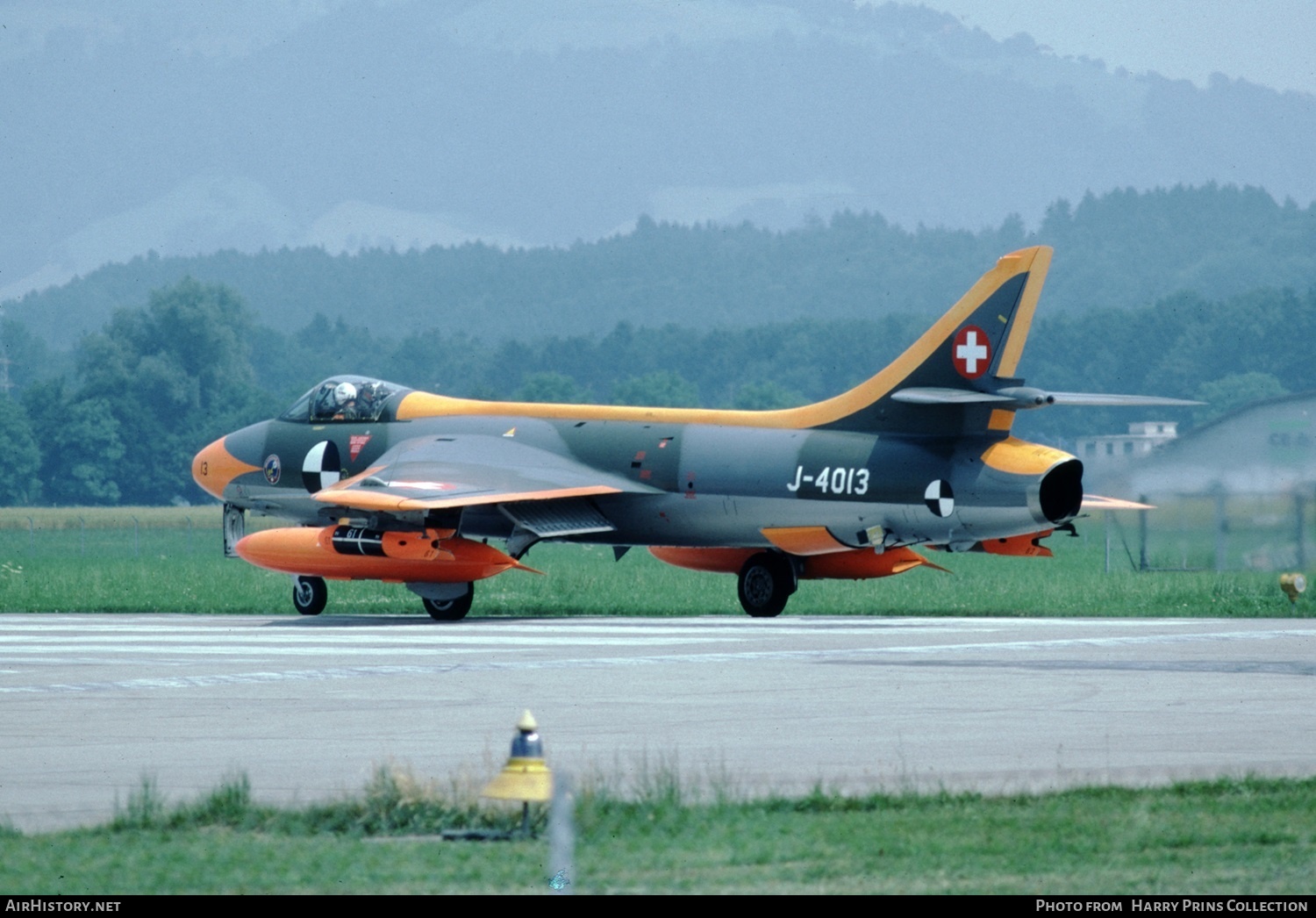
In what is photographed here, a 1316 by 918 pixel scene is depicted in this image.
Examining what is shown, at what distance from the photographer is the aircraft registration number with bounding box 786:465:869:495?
2814 cm

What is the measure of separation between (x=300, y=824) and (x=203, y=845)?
2.08 ft

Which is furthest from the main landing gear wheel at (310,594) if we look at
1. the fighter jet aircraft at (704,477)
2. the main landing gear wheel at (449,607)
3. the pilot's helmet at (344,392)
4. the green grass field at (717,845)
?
the green grass field at (717,845)

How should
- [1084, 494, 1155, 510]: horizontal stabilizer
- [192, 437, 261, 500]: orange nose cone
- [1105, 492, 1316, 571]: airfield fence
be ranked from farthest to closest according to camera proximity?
1. [192, 437, 261, 500]: orange nose cone
2. [1084, 494, 1155, 510]: horizontal stabilizer
3. [1105, 492, 1316, 571]: airfield fence

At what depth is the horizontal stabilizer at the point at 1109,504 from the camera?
29047 mm

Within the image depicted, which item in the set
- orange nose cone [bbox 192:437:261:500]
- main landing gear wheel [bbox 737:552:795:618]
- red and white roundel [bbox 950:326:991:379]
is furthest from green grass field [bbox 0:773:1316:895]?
orange nose cone [bbox 192:437:261:500]

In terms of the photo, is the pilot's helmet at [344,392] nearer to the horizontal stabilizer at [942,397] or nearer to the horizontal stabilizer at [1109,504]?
the horizontal stabilizer at [942,397]

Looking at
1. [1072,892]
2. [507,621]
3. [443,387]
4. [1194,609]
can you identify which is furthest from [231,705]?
[443,387]

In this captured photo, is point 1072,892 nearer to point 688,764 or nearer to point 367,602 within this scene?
point 688,764

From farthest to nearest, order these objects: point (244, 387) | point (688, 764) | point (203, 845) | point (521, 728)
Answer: point (244, 387)
point (688, 764)
point (203, 845)
point (521, 728)

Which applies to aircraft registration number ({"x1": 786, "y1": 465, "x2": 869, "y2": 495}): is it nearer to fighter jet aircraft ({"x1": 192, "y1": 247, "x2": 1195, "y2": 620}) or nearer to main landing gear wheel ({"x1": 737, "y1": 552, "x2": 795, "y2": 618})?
fighter jet aircraft ({"x1": 192, "y1": 247, "x2": 1195, "y2": 620})

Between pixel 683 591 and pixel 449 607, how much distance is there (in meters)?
7.71

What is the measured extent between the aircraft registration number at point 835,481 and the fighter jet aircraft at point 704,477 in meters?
0.03

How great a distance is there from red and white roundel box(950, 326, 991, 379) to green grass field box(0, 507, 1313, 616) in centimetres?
362

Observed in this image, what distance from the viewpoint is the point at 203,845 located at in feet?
33.0
